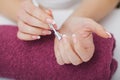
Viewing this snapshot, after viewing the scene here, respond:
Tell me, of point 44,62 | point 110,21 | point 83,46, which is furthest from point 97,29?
point 110,21

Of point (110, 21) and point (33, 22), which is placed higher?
point (33, 22)

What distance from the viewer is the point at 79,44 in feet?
1.93

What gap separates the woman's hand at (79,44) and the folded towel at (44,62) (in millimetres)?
28

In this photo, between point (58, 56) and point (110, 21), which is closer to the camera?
point (58, 56)

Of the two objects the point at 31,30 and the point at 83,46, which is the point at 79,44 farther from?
the point at 31,30

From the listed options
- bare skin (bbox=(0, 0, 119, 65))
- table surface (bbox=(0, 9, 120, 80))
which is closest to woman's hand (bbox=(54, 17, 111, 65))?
bare skin (bbox=(0, 0, 119, 65))

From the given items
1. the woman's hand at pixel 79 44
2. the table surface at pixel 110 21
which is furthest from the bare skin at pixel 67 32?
the table surface at pixel 110 21

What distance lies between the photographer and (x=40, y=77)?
2.16 feet

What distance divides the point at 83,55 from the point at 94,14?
0.29 meters

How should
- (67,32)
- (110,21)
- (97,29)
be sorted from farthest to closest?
(110,21) → (67,32) → (97,29)

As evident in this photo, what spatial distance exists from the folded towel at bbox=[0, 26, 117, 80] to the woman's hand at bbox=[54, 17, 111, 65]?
0.09ft

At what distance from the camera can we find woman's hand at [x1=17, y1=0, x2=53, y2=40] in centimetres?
66

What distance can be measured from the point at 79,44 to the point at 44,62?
0.12 metres

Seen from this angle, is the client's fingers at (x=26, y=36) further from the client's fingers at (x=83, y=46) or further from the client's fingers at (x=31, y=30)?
the client's fingers at (x=83, y=46)
